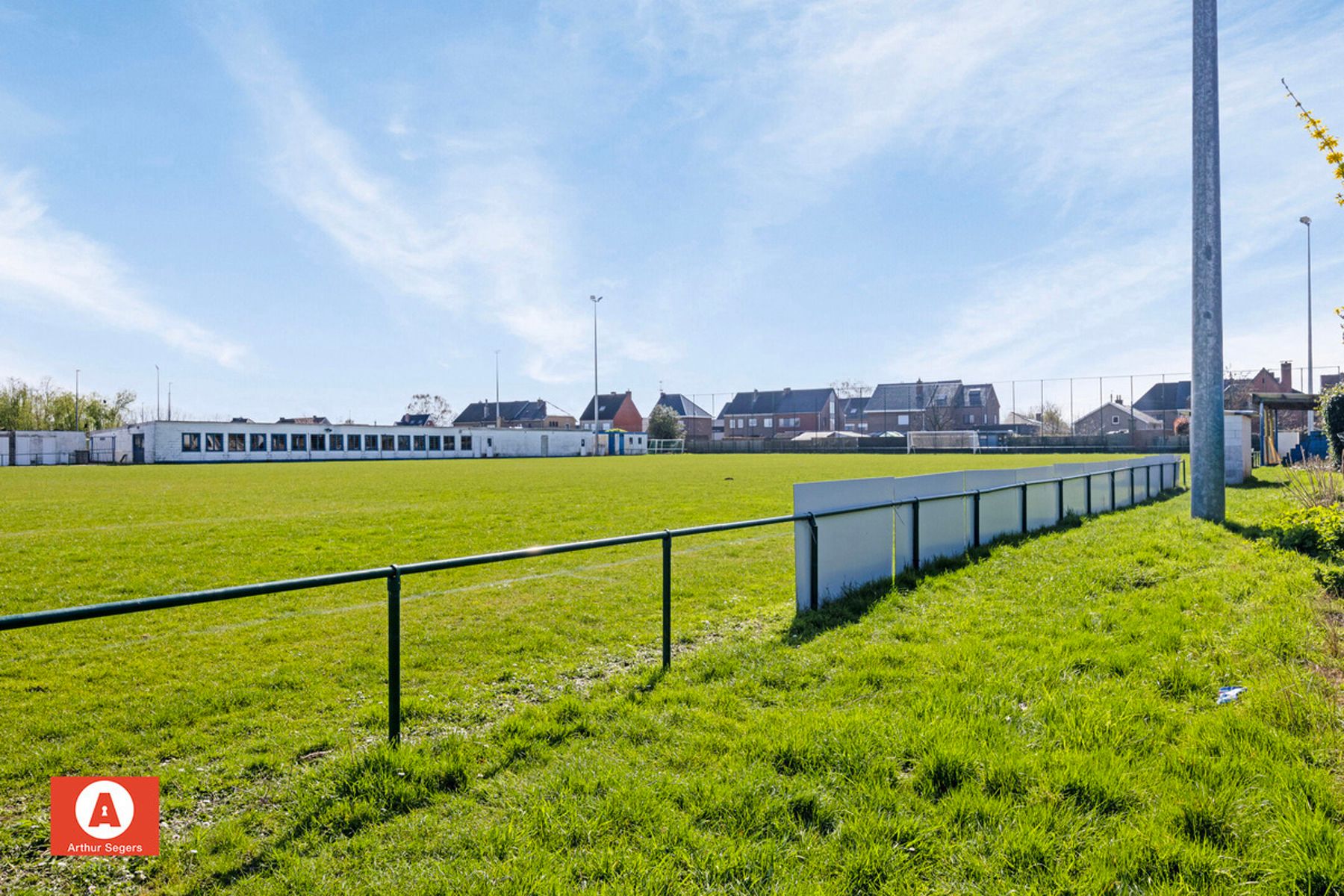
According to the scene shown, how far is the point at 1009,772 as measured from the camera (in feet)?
12.1

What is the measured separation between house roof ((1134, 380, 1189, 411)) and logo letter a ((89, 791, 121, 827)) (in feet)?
290

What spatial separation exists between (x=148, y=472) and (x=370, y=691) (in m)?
40.7

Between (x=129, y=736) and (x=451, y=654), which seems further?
(x=451, y=654)

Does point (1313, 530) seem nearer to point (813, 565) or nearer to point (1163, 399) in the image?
point (813, 565)

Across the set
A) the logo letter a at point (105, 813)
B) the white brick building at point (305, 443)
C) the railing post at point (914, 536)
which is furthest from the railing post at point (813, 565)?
the white brick building at point (305, 443)

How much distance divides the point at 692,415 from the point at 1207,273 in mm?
96258

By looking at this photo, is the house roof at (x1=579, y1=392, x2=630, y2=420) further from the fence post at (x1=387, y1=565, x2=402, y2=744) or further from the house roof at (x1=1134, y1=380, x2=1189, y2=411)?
the fence post at (x1=387, y1=565, x2=402, y2=744)

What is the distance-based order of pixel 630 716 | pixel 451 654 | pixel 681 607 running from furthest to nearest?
pixel 681 607
pixel 451 654
pixel 630 716

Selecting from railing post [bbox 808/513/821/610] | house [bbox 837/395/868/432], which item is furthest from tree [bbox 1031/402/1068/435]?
railing post [bbox 808/513/821/610]

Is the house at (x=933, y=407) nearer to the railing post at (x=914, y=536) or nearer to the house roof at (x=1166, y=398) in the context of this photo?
the house roof at (x=1166, y=398)

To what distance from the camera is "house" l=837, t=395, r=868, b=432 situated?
104 m

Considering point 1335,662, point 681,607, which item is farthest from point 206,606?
point 1335,662

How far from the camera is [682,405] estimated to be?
10856 centimetres

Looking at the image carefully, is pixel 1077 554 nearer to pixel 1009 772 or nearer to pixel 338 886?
pixel 1009 772
